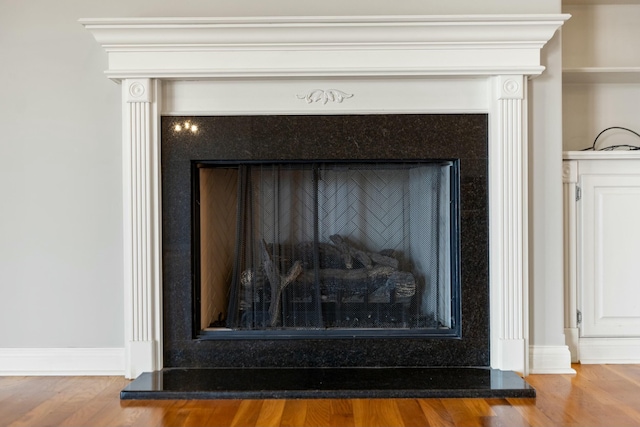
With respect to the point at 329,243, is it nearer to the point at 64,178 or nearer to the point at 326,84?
the point at 326,84

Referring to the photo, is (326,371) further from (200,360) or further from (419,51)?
(419,51)

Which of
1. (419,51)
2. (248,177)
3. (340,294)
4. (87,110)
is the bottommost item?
(340,294)

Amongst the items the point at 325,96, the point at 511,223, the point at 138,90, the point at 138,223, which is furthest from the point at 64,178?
the point at 511,223

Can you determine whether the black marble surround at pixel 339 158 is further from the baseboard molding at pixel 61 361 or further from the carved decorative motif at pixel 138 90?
the baseboard molding at pixel 61 361

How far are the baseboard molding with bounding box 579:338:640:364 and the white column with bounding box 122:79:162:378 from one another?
6.45ft

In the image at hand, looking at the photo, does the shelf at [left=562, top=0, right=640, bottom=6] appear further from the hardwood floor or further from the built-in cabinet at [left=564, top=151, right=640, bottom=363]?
the hardwood floor

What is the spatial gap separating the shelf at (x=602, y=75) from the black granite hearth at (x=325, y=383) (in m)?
1.43

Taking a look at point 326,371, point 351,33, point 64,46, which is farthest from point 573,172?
point 64,46

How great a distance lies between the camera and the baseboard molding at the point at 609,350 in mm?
2543

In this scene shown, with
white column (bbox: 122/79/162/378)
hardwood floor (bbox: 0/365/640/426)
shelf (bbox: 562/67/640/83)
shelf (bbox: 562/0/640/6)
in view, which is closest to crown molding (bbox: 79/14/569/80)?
white column (bbox: 122/79/162/378)

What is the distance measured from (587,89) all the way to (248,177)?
1780 millimetres

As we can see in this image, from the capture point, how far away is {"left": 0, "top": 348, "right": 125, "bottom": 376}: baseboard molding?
2451 mm

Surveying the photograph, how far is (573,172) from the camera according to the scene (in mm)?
2510

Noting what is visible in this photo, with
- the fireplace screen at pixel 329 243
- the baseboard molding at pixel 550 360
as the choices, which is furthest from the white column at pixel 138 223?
the baseboard molding at pixel 550 360
